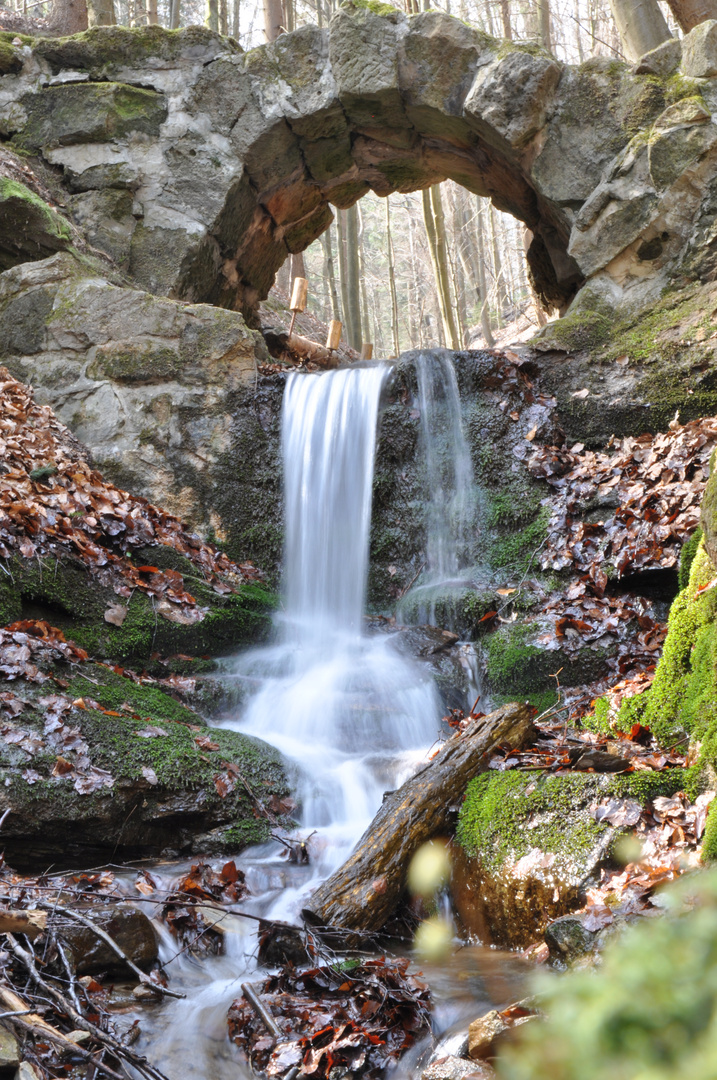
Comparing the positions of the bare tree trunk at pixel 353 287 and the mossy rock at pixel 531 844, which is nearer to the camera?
the mossy rock at pixel 531 844

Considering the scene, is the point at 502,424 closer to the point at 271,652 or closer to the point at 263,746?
the point at 271,652

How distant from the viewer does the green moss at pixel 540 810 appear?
322 centimetres

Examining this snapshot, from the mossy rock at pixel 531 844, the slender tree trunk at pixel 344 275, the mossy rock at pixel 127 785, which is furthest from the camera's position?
the slender tree trunk at pixel 344 275

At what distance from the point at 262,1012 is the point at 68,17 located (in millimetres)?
15611

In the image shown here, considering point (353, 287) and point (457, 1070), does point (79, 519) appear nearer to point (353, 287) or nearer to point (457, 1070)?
point (457, 1070)

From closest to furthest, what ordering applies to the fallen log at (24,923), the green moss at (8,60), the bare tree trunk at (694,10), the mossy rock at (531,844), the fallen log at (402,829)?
the fallen log at (24,923)
the mossy rock at (531,844)
the fallen log at (402,829)
the bare tree trunk at (694,10)
the green moss at (8,60)

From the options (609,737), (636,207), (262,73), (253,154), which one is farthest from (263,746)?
(262,73)

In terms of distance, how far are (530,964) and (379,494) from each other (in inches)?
205

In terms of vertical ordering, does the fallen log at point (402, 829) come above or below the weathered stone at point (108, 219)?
below

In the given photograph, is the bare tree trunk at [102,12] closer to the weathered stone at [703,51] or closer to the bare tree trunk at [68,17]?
the bare tree trunk at [68,17]

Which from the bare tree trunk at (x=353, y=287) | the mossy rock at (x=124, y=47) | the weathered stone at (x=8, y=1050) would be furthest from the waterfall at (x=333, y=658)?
the bare tree trunk at (x=353, y=287)

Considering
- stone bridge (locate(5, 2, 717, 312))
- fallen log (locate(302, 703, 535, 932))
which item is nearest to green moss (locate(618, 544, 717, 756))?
fallen log (locate(302, 703, 535, 932))

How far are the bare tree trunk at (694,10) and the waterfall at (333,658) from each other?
5563 millimetres

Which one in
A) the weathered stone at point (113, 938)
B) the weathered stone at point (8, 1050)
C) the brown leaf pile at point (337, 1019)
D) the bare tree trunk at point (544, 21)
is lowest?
the brown leaf pile at point (337, 1019)
